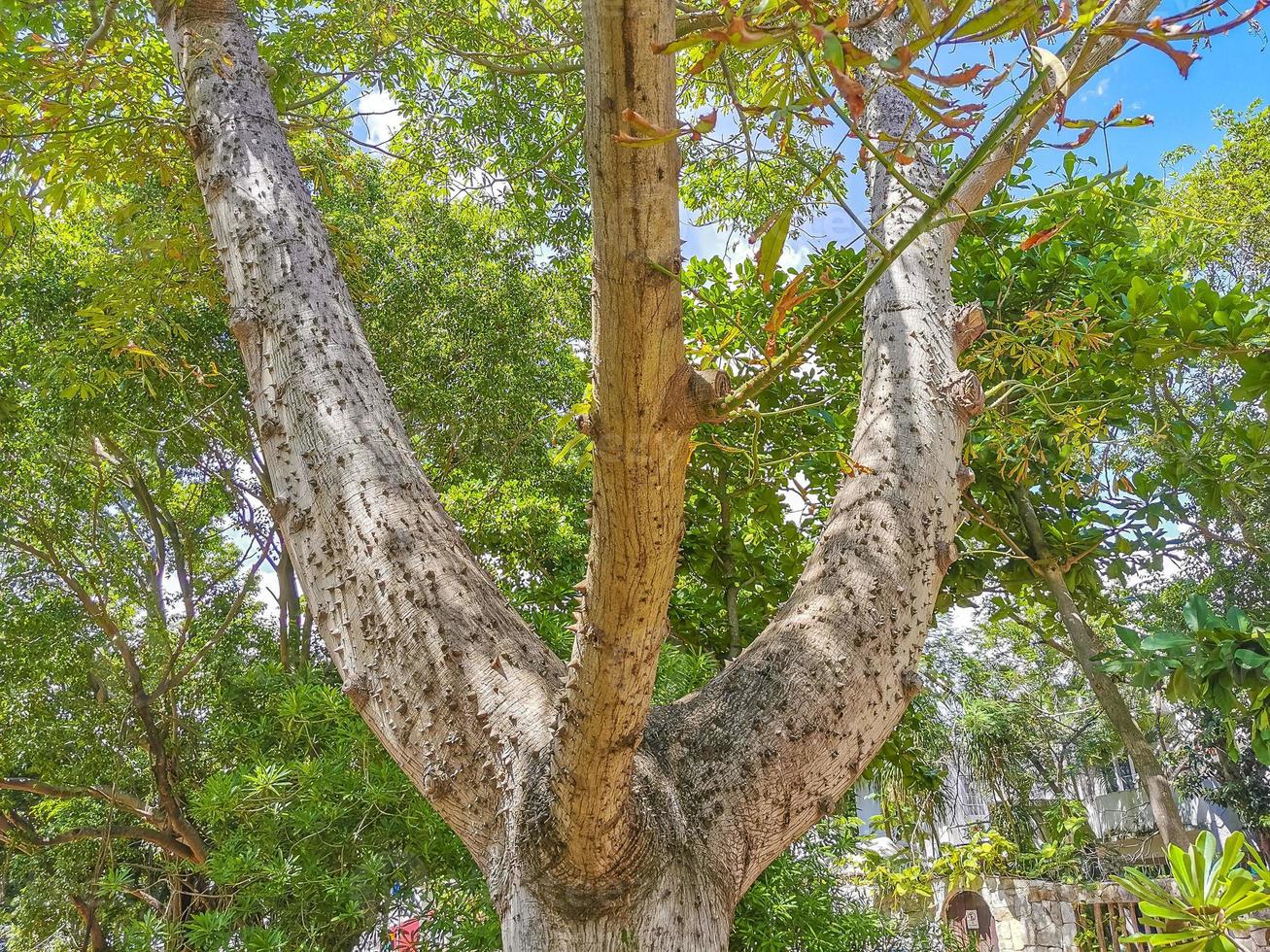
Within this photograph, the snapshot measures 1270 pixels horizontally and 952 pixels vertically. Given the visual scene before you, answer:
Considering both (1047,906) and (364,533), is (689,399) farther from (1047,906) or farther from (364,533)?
(1047,906)

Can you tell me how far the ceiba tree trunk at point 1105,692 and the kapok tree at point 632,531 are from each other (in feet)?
5.90

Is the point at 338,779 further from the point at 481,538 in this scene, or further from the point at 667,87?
the point at 667,87

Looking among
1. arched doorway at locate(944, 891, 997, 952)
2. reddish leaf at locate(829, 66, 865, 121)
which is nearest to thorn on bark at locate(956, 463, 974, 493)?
reddish leaf at locate(829, 66, 865, 121)

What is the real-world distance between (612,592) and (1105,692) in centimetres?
295

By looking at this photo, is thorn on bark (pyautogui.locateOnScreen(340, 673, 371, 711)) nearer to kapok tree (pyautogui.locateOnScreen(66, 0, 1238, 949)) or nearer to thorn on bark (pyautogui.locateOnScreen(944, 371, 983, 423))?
kapok tree (pyautogui.locateOnScreen(66, 0, 1238, 949))

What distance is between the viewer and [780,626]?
1.38 meters

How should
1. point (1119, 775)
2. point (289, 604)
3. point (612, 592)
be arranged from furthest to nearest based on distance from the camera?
point (1119, 775), point (289, 604), point (612, 592)

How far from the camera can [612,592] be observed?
92cm

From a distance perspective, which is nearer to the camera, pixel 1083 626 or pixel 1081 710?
pixel 1083 626

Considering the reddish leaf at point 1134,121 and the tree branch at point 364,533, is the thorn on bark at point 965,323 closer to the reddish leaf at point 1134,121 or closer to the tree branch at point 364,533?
the reddish leaf at point 1134,121

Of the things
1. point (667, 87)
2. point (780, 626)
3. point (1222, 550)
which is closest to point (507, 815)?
point (780, 626)

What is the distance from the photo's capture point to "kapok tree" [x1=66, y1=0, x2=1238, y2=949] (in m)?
0.70

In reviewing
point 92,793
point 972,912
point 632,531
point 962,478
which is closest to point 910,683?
point 962,478

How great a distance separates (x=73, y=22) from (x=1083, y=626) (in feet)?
15.9
